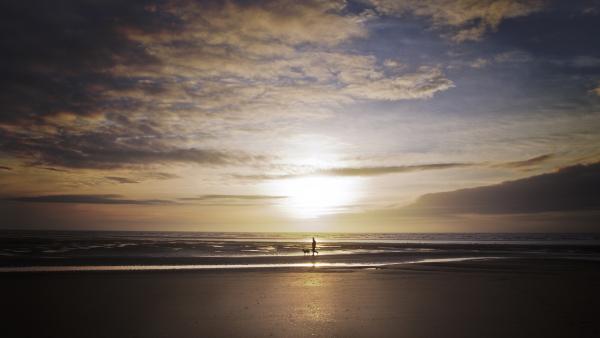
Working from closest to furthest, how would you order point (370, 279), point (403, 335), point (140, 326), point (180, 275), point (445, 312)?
1. point (403, 335)
2. point (140, 326)
3. point (445, 312)
4. point (370, 279)
5. point (180, 275)

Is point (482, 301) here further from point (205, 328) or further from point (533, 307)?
point (205, 328)

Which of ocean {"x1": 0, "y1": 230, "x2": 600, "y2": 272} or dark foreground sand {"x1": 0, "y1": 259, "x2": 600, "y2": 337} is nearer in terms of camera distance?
dark foreground sand {"x1": 0, "y1": 259, "x2": 600, "y2": 337}

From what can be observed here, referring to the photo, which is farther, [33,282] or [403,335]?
[33,282]

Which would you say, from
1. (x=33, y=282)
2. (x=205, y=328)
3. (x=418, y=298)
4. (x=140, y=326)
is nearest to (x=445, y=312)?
(x=418, y=298)

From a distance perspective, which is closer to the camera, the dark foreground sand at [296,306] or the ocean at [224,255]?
the dark foreground sand at [296,306]

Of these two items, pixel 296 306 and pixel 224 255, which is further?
pixel 224 255

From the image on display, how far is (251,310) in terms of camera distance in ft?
45.6

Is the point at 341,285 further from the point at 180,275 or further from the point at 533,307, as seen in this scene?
the point at 180,275

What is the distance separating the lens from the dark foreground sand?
1152 centimetres

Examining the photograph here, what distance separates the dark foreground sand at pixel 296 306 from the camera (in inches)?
454

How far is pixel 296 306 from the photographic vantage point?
47.7ft

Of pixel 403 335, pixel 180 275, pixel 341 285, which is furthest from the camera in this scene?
pixel 180 275

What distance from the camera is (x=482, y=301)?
1587 centimetres

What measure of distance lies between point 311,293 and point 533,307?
8464 millimetres
